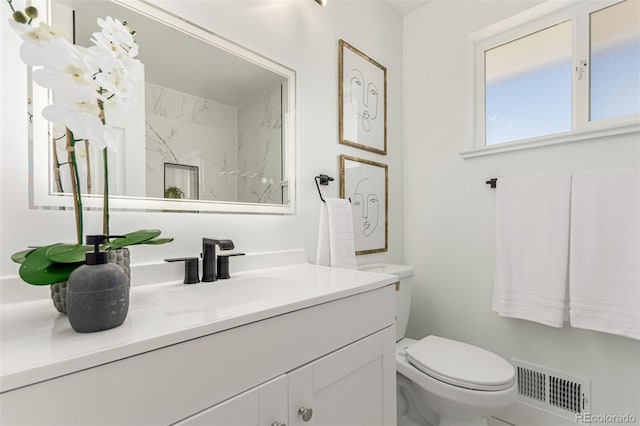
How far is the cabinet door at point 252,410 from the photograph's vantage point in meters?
0.57

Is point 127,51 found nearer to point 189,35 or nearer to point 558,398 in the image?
point 189,35

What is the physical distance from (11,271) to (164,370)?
52 centimetres

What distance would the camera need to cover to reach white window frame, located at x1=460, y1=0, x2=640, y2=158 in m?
1.40

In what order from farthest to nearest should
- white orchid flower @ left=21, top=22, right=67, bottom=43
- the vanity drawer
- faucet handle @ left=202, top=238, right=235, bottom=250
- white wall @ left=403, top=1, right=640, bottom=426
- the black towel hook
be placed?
1. the black towel hook
2. white wall @ left=403, top=1, right=640, bottom=426
3. faucet handle @ left=202, top=238, right=235, bottom=250
4. white orchid flower @ left=21, top=22, right=67, bottom=43
5. the vanity drawer

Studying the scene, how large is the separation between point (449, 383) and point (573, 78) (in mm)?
1551

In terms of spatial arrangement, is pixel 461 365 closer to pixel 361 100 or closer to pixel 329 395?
pixel 329 395

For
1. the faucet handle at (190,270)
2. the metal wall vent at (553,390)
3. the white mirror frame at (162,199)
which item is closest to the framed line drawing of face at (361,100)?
the white mirror frame at (162,199)

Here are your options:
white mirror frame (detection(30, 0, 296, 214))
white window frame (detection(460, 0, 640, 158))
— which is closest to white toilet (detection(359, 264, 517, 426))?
white mirror frame (detection(30, 0, 296, 214))

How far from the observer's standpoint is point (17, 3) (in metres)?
0.76

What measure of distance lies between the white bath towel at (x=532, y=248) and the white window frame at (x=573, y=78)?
21cm

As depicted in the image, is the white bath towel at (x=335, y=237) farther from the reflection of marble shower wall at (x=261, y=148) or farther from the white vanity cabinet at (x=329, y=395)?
the white vanity cabinet at (x=329, y=395)

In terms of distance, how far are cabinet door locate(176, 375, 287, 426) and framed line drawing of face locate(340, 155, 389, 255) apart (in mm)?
1066

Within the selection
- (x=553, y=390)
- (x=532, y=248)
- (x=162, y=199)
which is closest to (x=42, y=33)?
(x=162, y=199)

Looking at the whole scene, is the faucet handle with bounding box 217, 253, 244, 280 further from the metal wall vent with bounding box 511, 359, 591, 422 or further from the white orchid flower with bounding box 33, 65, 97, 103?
the metal wall vent with bounding box 511, 359, 591, 422
